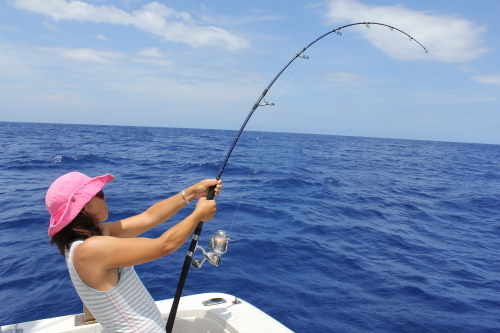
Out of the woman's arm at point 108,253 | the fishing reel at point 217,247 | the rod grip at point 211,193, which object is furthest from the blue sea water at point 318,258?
the woman's arm at point 108,253

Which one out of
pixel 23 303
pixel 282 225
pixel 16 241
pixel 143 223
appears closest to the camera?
pixel 143 223

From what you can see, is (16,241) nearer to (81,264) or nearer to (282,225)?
(282,225)

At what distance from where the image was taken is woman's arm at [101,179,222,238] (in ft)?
6.13

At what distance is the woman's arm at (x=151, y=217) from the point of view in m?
1.87

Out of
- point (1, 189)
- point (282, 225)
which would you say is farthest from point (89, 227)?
point (1, 189)

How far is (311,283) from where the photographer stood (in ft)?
14.3

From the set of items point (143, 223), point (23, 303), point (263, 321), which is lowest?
point (23, 303)

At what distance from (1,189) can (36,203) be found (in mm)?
2024

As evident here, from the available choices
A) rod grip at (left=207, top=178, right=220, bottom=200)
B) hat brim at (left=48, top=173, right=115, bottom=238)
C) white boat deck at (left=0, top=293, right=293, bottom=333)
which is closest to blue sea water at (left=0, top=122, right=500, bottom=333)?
white boat deck at (left=0, top=293, right=293, bottom=333)

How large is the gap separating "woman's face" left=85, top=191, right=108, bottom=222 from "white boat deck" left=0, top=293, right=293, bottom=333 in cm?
104

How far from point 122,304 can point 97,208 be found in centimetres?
44

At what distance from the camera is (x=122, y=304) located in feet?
4.77

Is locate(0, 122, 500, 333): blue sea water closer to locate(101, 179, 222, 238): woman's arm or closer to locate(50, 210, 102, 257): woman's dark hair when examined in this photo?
locate(101, 179, 222, 238): woman's arm

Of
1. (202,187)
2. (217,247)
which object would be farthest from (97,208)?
(217,247)
